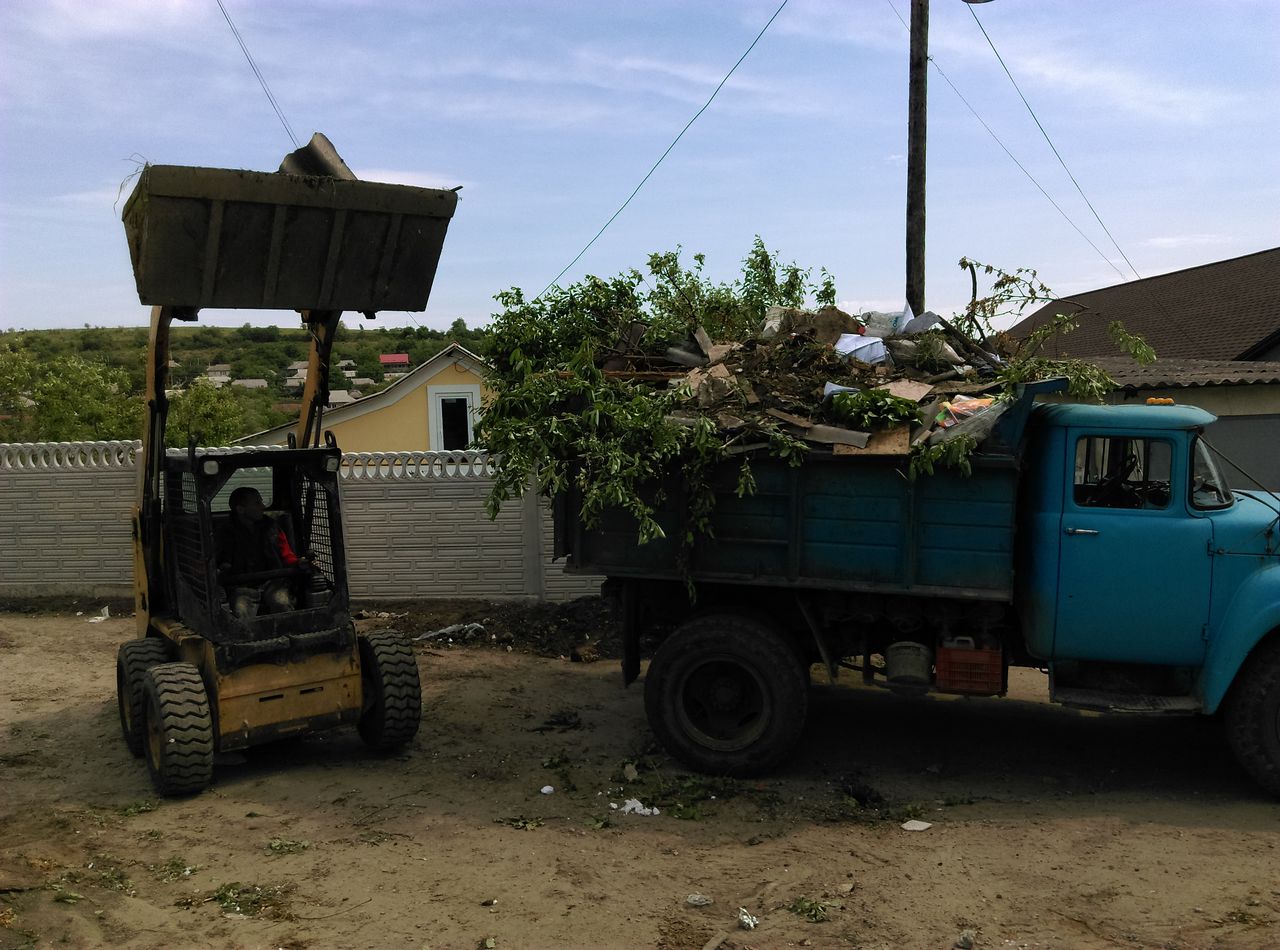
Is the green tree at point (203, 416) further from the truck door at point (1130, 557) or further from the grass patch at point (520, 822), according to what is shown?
the truck door at point (1130, 557)

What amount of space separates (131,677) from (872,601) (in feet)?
16.1

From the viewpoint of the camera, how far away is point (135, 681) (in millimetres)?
6594

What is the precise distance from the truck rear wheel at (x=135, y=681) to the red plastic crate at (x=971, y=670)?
5.06m

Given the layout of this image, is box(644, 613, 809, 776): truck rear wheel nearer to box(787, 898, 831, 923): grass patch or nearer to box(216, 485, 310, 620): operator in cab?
box(787, 898, 831, 923): grass patch

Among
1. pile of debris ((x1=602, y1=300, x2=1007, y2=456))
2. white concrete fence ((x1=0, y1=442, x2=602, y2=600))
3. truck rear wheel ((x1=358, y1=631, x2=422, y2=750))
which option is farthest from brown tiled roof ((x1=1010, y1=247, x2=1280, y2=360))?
truck rear wheel ((x1=358, y1=631, x2=422, y2=750))

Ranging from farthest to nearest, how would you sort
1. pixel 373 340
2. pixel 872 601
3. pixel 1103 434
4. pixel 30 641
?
pixel 373 340 < pixel 30 641 < pixel 872 601 < pixel 1103 434

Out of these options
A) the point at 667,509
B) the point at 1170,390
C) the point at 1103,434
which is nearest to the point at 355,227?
the point at 667,509

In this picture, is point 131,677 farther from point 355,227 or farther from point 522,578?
point 522,578

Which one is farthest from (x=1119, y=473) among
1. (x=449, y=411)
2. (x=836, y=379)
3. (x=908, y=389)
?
(x=449, y=411)

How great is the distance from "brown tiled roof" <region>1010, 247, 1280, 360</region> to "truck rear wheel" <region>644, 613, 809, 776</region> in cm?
1061

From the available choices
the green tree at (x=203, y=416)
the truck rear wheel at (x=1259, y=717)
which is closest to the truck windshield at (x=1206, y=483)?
the truck rear wheel at (x=1259, y=717)

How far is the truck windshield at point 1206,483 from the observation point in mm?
5816

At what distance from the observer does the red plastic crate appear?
244 inches

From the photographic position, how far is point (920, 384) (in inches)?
253
